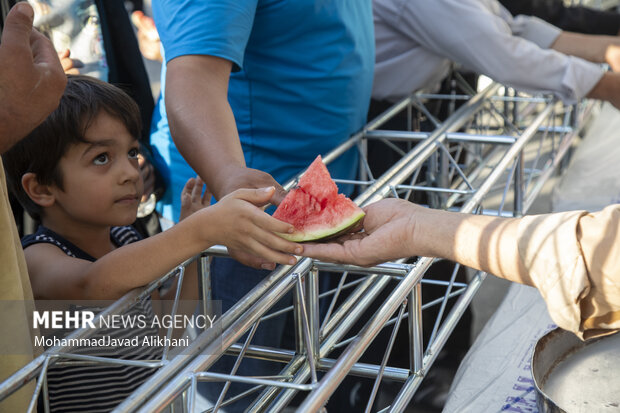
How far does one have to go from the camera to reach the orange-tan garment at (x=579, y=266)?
104cm

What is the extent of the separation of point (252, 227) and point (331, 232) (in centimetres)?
Result: 19

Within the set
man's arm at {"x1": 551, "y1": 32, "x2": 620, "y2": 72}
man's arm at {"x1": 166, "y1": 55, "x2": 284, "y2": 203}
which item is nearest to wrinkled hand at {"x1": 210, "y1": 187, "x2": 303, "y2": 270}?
man's arm at {"x1": 166, "y1": 55, "x2": 284, "y2": 203}

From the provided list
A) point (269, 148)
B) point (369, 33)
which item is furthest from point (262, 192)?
point (369, 33)

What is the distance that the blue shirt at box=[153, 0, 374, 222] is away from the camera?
1.62 m

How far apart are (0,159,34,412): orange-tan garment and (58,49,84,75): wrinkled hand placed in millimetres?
1046

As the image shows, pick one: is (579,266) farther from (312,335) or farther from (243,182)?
(243,182)

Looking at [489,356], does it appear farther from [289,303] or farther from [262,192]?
[262,192]

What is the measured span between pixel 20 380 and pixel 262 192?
1.66 ft

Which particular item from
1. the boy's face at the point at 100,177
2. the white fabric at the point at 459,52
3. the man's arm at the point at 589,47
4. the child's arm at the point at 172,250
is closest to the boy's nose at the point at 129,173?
the boy's face at the point at 100,177

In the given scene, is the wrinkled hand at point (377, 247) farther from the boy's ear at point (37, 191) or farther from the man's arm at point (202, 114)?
the boy's ear at point (37, 191)

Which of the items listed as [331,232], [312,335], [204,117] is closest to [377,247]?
[331,232]

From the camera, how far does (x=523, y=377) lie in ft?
5.30

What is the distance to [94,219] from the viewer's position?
153cm

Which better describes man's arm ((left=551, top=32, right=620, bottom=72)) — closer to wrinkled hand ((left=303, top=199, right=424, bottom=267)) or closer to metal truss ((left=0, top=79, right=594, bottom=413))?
metal truss ((left=0, top=79, right=594, bottom=413))
